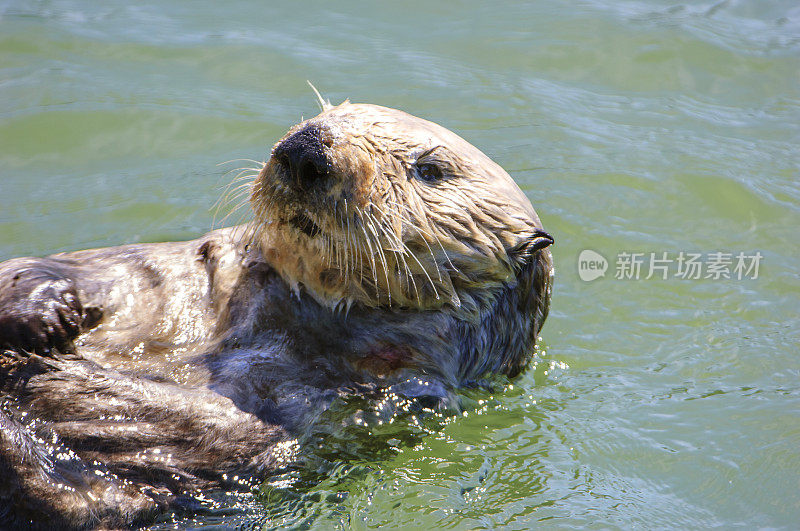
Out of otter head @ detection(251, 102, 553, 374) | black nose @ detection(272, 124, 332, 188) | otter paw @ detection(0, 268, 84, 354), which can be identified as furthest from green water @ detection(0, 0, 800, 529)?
black nose @ detection(272, 124, 332, 188)

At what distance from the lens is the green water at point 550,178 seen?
14.4 feet

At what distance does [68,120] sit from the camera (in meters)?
7.83

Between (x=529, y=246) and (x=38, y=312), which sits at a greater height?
(x=529, y=246)

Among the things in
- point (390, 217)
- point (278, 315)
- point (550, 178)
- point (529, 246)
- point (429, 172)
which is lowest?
point (278, 315)

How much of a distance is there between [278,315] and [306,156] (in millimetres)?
860

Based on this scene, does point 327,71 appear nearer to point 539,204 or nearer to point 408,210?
point 539,204

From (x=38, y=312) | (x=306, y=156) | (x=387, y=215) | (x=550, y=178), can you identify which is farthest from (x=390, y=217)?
(x=550, y=178)

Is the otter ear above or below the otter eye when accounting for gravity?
below

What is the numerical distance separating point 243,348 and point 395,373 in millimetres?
700

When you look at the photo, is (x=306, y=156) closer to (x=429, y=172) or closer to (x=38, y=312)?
(x=429, y=172)

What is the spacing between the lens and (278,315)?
4.30 m

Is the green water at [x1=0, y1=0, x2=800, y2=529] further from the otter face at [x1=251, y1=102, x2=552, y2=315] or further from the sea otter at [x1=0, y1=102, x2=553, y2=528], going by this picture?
the otter face at [x1=251, y1=102, x2=552, y2=315]

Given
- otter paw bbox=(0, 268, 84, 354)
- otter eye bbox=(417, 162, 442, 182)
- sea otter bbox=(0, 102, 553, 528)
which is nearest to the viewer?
sea otter bbox=(0, 102, 553, 528)

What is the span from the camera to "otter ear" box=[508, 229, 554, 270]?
14.5 ft
